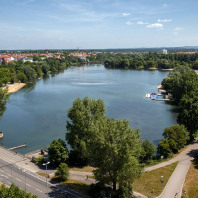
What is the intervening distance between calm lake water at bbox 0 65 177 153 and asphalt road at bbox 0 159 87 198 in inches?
247

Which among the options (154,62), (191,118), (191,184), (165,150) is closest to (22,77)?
(191,118)

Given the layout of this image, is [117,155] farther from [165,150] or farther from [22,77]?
[22,77]

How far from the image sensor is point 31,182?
17.1m

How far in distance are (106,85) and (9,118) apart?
34.4 metres

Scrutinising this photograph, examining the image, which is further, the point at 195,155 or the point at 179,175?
the point at 195,155

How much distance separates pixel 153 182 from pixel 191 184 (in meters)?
2.56

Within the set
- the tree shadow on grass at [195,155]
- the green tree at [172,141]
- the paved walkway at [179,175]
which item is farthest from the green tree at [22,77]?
the tree shadow on grass at [195,155]

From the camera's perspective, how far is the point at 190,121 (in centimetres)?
2642

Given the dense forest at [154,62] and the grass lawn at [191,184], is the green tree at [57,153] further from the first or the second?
the dense forest at [154,62]

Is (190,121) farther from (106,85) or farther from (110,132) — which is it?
(106,85)

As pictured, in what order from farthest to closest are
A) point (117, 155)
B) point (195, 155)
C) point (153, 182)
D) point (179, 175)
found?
point (195, 155), point (179, 175), point (153, 182), point (117, 155)

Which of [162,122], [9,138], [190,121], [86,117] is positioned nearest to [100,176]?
[86,117]

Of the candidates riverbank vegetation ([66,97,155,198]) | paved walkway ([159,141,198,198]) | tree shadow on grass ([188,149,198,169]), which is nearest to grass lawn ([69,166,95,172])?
riverbank vegetation ([66,97,155,198])

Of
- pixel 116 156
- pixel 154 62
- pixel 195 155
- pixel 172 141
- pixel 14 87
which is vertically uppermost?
pixel 154 62
